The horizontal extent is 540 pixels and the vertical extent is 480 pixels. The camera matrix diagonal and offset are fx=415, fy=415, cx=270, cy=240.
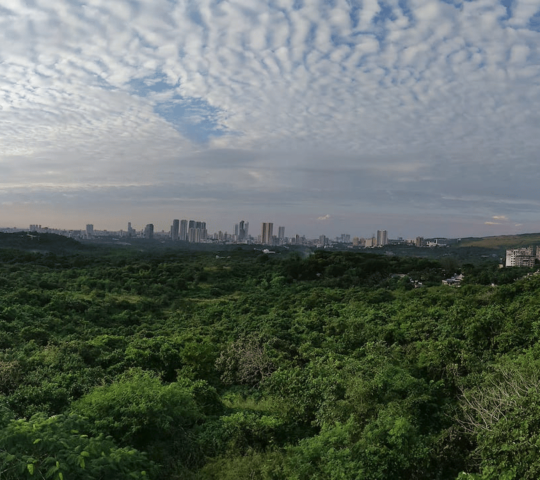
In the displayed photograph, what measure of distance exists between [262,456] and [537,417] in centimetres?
510

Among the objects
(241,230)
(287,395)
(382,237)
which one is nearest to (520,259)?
(287,395)


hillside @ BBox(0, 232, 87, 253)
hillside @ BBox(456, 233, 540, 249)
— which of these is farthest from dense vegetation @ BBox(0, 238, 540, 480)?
hillside @ BBox(456, 233, 540, 249)

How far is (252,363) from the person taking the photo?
14.1m

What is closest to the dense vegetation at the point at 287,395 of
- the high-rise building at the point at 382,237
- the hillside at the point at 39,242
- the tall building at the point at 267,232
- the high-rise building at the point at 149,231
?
the hillside at the point at 39,242

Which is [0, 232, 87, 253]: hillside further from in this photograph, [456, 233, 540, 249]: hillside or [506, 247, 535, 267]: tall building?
[456, 233, 540, 249]: hillside

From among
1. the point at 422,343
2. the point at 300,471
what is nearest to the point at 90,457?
the point at 300,471

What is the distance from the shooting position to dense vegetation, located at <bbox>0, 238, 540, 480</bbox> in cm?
662

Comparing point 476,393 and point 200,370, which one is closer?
point 476,393

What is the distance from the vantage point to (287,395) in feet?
37.2

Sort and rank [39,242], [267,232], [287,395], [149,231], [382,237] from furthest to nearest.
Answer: [149,231], [267,232], [382,237], [39,242], [287,395]

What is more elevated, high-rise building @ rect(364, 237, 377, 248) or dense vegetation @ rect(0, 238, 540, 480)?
high-rise building @ rect(364, 237, 377, 248)

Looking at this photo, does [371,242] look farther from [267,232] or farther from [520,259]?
[520,259]

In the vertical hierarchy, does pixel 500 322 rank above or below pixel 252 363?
above

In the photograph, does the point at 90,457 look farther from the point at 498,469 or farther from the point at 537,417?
the point at 537,417
